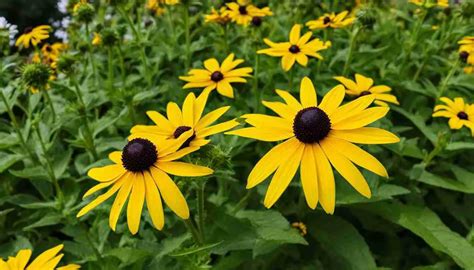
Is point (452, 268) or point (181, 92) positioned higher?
point (181, 92)

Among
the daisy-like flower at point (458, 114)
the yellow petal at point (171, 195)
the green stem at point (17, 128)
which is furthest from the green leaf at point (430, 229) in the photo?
the green stem at point (17, 128)

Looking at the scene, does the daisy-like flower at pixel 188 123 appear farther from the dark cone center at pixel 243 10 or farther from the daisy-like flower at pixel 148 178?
the dark cone center at pixel 243 10

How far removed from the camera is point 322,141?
0.91m

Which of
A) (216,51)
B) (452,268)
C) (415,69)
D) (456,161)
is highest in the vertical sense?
(216,51)

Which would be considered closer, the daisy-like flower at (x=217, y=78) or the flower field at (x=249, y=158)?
the flower field at (x=249, y=158)

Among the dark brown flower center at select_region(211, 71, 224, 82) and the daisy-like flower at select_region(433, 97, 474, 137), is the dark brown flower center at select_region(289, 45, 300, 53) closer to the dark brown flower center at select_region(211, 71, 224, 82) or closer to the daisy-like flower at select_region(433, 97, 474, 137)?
the dark brown flower center at select_region(211, 71, 224, 82)

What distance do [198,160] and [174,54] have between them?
115cm

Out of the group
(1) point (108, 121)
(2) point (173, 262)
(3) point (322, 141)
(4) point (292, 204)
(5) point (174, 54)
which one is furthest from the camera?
(5) point (174, 54)

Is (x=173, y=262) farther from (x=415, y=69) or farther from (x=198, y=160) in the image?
(x=415, y=69)

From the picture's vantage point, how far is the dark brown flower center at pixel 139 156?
93cm

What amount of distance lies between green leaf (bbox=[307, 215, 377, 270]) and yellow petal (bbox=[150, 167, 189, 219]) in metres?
0.61

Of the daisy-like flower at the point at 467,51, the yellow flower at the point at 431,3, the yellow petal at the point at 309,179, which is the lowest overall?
the yellow petal at the point at 309,179

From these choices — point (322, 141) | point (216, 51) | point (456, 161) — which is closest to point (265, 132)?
point (322, 141)

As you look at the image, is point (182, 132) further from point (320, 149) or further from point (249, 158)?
point (249, 158)
